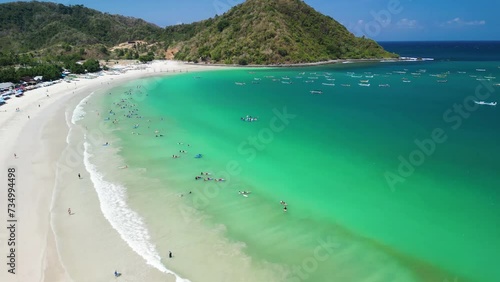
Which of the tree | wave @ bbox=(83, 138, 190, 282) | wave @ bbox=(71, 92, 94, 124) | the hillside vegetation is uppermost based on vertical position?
the hillside vegetation

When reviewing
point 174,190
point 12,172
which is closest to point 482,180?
point 174,190

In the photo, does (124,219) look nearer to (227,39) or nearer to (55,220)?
(55,220)

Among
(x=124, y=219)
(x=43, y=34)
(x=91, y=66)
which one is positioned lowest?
(x=124, y=219)

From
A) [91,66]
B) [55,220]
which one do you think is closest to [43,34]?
[91,66]

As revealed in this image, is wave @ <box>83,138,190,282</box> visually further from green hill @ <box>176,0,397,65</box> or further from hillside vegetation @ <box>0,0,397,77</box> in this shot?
green hill @ <box>176,0,397,65</box>

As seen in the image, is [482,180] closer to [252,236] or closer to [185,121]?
[252,236]

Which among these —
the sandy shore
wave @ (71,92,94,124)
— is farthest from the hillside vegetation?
the sandy shore
